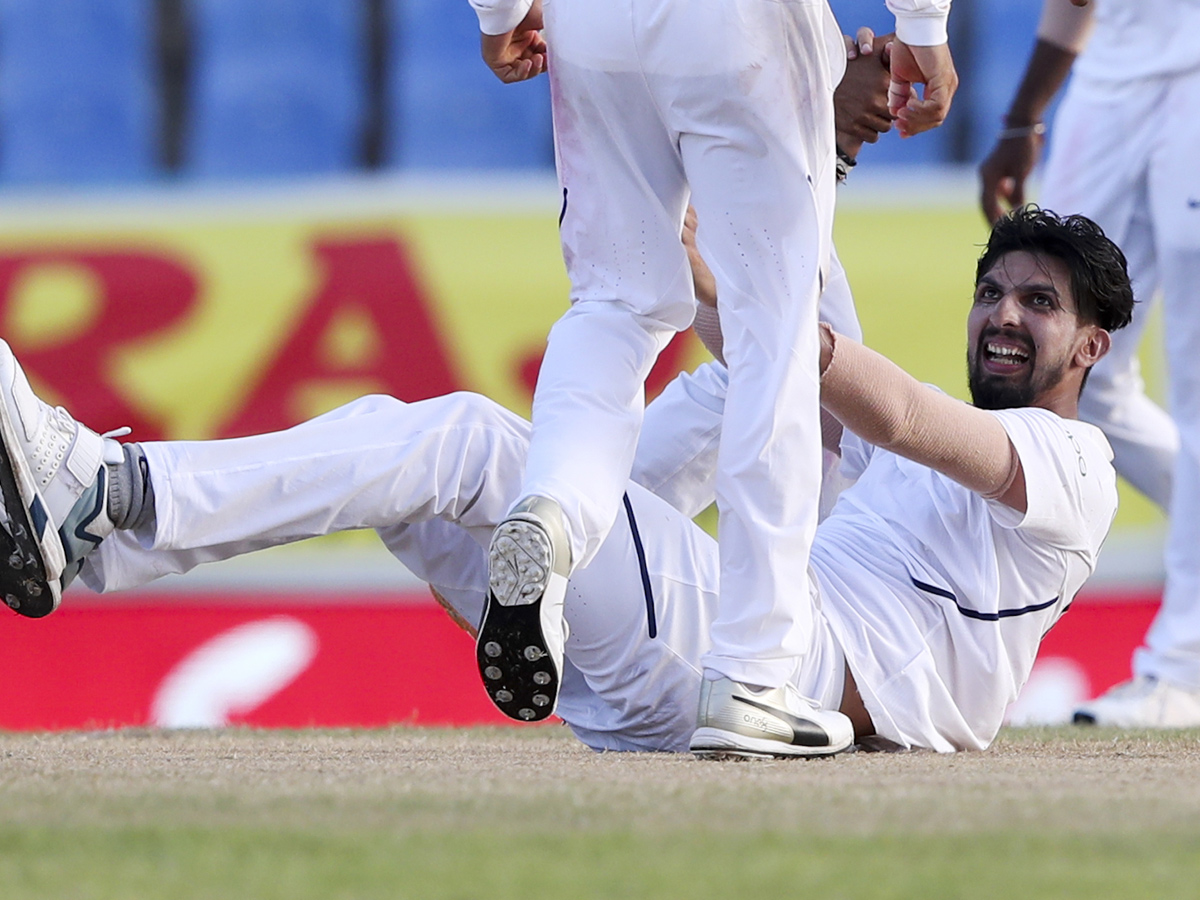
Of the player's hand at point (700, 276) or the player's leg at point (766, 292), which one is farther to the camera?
the player's hand at point (700, 276)

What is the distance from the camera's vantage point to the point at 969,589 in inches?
78.5

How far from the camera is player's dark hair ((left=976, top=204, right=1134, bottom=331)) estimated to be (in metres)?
2.22

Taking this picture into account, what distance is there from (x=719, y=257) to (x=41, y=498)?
29.0 inches

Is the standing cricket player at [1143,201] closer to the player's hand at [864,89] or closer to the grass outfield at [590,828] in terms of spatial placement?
the player's hand at [864,89]

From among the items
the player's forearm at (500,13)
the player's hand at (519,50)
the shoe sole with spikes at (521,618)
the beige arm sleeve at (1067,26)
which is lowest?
the shoe sole with spikes at (521,618)

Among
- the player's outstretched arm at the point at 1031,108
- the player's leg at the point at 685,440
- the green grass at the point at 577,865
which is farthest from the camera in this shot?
the player's outstretched arm at the point at 1031,108

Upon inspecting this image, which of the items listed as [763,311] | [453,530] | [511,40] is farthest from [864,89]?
[453,530]

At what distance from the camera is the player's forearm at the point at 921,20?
6.21 ft

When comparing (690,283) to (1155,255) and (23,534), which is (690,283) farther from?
(1155,255)

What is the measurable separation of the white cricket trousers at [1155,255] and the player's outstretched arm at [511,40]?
128cm

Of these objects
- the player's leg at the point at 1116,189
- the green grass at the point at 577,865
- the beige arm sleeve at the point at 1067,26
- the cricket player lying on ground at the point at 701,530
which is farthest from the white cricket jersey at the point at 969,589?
the beige arm sleeve at the point at 1067,26

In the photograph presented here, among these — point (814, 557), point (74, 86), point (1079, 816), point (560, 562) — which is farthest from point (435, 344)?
point (1079, 816)

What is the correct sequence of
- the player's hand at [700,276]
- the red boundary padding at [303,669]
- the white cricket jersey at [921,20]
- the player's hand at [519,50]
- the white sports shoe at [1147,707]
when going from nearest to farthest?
the white cricket jersey at [921,20] < the player's hand at [700,276] < the player's hand at [519,50] < the white sports shoe at [1147,707] < the red boundary padding at [303,669]

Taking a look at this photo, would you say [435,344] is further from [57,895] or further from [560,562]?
[57,895]
